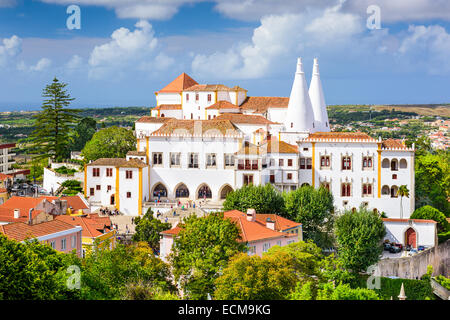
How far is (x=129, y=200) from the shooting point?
51.2 metres

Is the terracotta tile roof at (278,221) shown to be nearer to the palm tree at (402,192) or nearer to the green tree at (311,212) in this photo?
the green tree at (311,212)

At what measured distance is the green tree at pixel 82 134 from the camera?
76625 millimetres

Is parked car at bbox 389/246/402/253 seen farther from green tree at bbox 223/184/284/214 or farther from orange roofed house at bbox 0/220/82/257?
orange roofed house at bbox 0/220/82/257

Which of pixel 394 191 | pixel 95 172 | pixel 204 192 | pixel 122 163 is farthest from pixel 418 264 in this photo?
pixel 95 172

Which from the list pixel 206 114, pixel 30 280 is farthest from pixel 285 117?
pixel 30 280

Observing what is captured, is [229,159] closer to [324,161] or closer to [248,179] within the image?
[248,179]

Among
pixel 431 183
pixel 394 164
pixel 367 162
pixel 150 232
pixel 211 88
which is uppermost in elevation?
pixel 211 88

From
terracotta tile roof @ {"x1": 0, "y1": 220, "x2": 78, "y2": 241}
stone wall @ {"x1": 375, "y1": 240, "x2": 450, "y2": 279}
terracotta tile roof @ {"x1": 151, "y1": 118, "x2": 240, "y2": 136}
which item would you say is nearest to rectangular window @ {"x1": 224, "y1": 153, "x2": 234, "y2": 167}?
terracotta tile roof @ {"x1": 151, "y1": 118, "x2": 240, "y2": 136}

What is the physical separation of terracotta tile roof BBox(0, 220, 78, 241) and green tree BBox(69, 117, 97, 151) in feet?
135

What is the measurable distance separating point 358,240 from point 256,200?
7290mm

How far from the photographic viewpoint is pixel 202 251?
3092 centimetres

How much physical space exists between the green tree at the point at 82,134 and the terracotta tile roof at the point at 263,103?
882 inches
